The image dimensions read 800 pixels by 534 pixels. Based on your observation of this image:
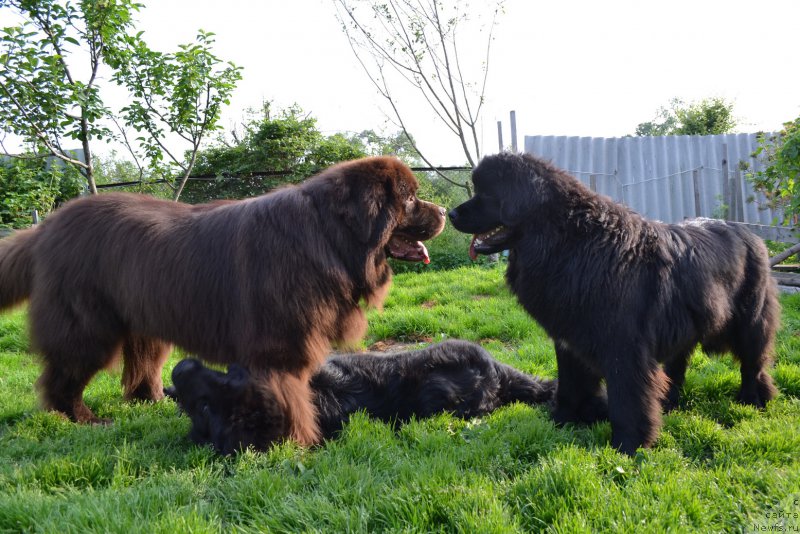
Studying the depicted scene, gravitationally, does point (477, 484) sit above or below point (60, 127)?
below

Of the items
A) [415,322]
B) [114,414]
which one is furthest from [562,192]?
[114,414]

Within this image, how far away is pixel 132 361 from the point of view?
4.23 meters

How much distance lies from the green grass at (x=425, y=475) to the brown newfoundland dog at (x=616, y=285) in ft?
0.88

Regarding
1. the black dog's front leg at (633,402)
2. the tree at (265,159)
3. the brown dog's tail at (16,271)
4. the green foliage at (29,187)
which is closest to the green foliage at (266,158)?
the tree at (265,159)

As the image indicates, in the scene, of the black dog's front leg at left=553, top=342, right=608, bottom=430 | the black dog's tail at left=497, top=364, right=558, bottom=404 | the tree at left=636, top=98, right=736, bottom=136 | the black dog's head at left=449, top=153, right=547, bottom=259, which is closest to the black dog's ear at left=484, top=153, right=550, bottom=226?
the black dog's head at left=449, top=153, right=547, bottom=259

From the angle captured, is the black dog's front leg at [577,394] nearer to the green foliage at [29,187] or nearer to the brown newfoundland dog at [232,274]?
the brown newfoundland dog at [232,274]

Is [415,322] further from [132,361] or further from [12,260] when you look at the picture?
[12,260]

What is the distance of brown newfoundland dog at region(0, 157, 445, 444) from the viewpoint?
3.18 metres

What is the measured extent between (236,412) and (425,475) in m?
1.17

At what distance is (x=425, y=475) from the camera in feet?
8.37

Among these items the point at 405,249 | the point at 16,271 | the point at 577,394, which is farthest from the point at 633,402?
the point at 16,271

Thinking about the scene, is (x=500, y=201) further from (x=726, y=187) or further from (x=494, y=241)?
(x=726, y=187)

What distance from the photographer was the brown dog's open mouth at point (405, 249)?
3.72 m

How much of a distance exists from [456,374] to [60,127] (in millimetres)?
4852
